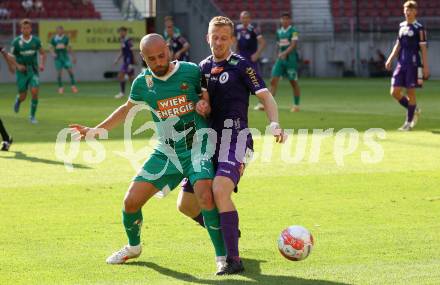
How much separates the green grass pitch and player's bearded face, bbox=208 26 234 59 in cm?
164

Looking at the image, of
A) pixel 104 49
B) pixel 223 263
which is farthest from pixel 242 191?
pixel 104 49

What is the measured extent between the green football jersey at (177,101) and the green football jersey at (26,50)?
574 inches

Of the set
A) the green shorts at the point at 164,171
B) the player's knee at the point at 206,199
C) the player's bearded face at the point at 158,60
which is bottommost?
the player's knee at the point at 206,199

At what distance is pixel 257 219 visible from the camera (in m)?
9.71

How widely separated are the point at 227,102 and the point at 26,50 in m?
14.8

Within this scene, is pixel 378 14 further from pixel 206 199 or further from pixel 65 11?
pixel 206 199

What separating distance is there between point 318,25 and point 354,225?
40.1m

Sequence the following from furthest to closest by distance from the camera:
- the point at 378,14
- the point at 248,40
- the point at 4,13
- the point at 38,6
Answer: the point at 378,14 → the point at 38,6 → the point at 4,13 → the point at 248,40

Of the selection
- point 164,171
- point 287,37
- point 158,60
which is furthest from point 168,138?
point 287,37

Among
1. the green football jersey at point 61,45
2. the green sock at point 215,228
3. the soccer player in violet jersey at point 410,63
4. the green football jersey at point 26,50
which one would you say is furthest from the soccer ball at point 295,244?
the green football jersey at point 61,45

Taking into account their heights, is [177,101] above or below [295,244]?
above

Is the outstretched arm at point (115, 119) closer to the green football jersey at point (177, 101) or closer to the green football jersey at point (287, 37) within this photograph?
the green football jersey at point (177, 101)

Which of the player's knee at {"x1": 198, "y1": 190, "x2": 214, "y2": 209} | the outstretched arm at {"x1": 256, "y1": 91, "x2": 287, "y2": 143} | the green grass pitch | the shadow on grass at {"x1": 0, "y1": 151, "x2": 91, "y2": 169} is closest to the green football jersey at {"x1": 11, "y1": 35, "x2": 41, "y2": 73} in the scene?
the green grass pitch

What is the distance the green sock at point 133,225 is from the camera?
25.6 feet
